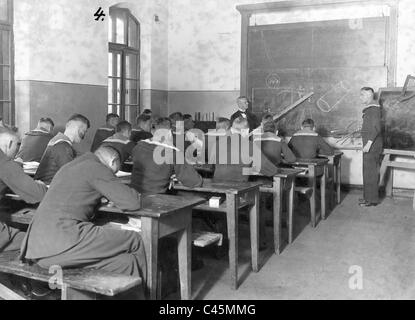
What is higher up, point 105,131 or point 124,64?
point 124,64

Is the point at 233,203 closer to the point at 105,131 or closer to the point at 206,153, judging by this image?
the point at 206,153

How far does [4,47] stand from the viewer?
7418mm

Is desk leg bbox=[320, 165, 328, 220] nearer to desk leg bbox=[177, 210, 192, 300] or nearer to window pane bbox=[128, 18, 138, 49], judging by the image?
desk leg bbox=[177, 210, 192, 300]

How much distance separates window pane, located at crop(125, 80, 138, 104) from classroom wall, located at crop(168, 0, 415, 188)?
0.88 m

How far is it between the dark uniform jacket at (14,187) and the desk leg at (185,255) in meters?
1.12

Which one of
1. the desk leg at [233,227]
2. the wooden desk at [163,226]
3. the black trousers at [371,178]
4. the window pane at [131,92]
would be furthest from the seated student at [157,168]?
the window pane at [131,92]

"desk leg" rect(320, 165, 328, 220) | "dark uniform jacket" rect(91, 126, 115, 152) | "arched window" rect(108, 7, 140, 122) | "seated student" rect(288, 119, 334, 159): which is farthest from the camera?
"arched window" rect(108, 7, 140, 122)

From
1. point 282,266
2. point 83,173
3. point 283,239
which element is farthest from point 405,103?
point 83,173

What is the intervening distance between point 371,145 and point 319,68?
1964mm

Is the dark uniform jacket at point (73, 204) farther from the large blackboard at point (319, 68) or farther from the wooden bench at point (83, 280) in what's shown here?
the large blackboard at point (319, 68)

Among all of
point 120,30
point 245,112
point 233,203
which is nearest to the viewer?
point 233,203

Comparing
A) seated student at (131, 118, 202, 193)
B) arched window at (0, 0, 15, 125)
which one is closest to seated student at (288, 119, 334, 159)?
seated student at (131, 118, 202, 193)

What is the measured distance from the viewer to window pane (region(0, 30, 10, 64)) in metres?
7.39

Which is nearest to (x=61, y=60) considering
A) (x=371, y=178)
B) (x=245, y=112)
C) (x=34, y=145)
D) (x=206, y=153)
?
(x=34, y=145)
